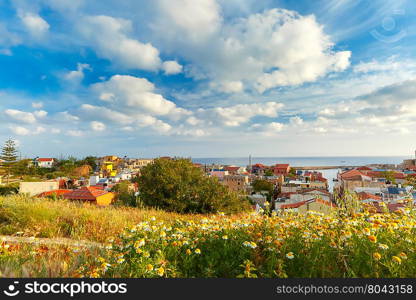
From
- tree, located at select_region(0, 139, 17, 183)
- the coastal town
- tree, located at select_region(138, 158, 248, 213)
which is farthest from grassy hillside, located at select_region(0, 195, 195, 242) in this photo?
tree, located at select_region(0, 139, 17, 183)

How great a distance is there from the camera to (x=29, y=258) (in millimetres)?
2414

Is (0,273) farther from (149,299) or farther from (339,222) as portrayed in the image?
(339,222)

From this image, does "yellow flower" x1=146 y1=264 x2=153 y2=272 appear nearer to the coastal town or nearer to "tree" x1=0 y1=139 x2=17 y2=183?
the coastal town

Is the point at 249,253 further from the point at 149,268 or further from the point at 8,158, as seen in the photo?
the point at 8,158

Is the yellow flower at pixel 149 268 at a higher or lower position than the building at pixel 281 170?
higher

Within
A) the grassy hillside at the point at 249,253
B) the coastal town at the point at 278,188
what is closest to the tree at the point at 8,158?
the coastal town at the point at 278,188

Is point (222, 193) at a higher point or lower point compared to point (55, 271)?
lower

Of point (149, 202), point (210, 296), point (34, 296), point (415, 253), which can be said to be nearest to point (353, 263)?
point (415, 253)

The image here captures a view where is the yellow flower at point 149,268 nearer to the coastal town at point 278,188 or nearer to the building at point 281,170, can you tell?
the coastal town at point 278,188

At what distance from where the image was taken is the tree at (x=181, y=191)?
9195 mm

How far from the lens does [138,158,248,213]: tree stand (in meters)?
9.20

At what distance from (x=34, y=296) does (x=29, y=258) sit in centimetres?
112

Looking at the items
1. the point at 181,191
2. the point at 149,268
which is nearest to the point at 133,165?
the point at 181,191

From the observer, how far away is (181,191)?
9.28m
